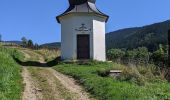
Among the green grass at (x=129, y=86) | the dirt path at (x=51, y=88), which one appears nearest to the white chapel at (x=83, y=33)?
the green grass at (x=129, y=86)

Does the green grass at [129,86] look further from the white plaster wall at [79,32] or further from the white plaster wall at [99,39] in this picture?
the white plaster wall at [99,39]

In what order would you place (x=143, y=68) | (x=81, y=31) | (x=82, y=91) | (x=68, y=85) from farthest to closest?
(x=81, y=31), (x=143, y=68), (x=68, y=85), (x=82, y=91)

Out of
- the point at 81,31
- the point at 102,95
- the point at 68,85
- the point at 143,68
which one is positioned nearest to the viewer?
the point at 102,95

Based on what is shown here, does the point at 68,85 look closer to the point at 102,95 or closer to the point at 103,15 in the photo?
the point at 102,95

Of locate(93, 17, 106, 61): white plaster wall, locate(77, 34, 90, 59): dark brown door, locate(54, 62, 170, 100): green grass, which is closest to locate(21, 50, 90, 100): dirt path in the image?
locate(54, 62, 170, 100): green grass

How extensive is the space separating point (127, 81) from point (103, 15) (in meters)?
16.3

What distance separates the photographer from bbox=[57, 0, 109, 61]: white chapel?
115 feet

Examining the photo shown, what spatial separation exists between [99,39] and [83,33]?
4.56ft

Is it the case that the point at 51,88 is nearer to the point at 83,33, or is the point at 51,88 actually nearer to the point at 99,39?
the point at 83,33

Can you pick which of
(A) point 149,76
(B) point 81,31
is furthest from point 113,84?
(B) point 81,31

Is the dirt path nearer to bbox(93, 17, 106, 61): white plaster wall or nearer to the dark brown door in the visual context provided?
the dark brown door

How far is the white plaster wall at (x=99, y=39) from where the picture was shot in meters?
35.1

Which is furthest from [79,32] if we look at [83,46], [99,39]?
[99,39]

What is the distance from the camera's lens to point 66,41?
35.5 m
